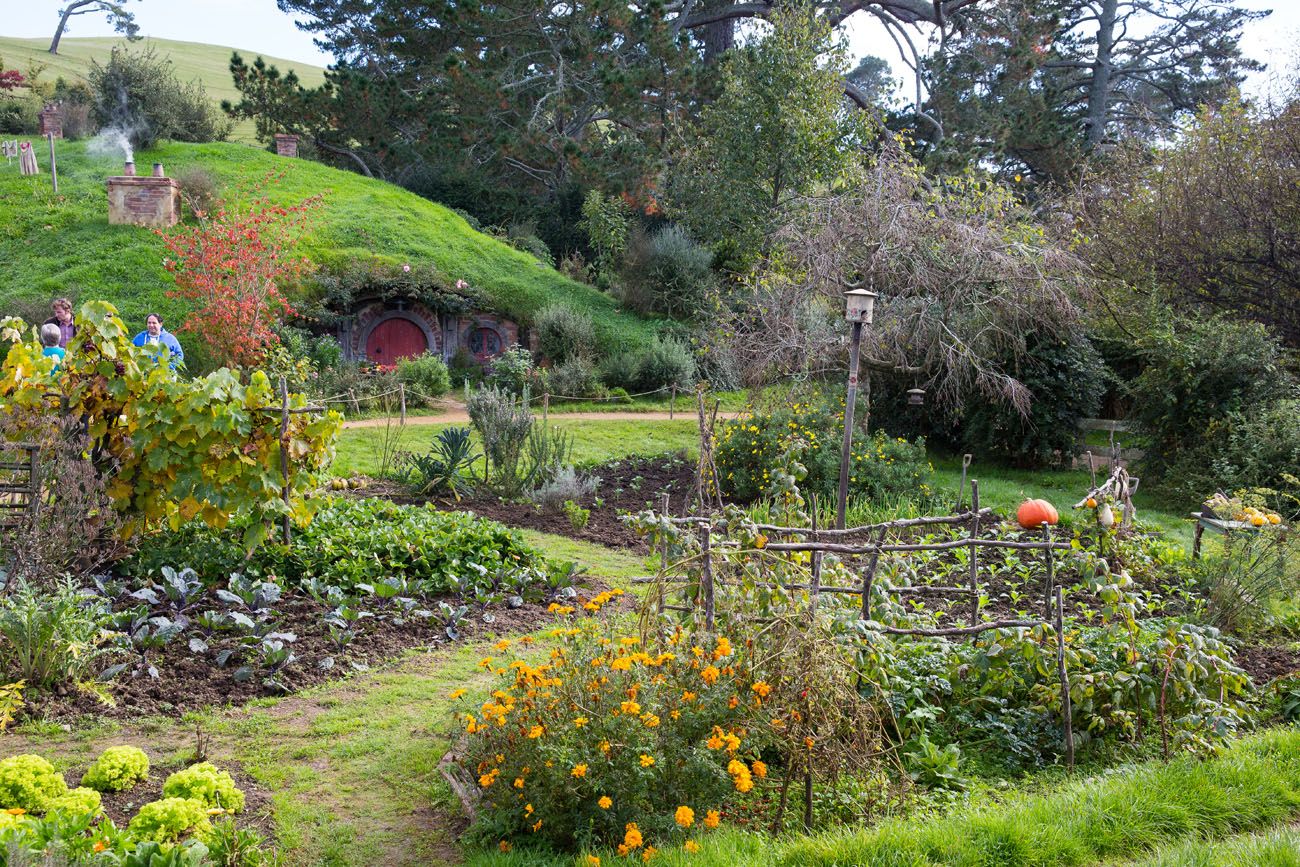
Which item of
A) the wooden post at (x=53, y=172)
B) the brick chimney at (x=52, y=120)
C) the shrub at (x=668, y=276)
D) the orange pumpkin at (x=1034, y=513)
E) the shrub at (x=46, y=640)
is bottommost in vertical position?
the shrub at (x=46, y=640)

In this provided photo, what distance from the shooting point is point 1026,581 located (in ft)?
21.3

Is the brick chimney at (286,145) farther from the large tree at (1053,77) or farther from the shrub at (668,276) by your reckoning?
the large tree at (1053,77)

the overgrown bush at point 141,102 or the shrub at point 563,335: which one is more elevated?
the overgrown bush at point 141,102

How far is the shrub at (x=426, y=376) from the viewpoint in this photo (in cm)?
1622

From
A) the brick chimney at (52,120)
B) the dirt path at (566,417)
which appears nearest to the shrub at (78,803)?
the dirt path at (566,417)

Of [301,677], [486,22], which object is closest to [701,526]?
[301,677]

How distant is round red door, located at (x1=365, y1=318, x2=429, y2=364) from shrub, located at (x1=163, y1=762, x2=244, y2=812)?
15.9 metres

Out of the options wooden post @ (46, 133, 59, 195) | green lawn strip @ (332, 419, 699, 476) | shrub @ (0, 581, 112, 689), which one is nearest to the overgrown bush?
wooden post @ (46, 133, 59, 195)

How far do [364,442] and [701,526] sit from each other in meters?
8.79

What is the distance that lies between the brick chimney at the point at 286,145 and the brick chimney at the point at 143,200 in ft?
17.4

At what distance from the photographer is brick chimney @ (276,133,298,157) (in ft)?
77.9

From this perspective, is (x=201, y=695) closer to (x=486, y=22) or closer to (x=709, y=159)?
(x=709, y=159)

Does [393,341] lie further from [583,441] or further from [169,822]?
[169,822]

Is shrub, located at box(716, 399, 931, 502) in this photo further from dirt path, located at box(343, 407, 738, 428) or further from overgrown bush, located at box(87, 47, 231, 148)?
overgrown bush, located at box(87, 47, 231, 148)
